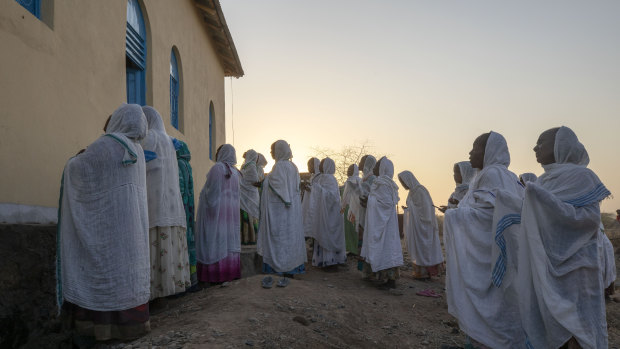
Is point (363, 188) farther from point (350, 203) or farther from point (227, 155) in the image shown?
point (227, 155)

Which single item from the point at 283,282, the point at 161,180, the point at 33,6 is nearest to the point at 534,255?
the point at 283,282

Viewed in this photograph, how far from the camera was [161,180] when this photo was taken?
4.65 meters

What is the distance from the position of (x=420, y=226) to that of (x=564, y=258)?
5604 millimetres

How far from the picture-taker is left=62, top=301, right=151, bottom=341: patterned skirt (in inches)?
135

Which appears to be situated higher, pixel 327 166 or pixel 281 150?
pixel 281 150

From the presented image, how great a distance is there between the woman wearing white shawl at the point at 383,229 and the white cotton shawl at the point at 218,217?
97.4 inches

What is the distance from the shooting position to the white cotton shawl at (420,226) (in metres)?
8.70

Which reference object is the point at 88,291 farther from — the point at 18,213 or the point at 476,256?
the point at 476,256

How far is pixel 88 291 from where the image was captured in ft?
11.2

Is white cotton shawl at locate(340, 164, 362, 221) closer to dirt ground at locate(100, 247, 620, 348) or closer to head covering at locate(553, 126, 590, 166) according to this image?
dirt ground at locate(100, 247, 620, 348)

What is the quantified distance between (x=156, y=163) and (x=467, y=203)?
3.21m

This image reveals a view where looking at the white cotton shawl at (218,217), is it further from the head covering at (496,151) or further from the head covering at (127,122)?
the head covering at (496,151)

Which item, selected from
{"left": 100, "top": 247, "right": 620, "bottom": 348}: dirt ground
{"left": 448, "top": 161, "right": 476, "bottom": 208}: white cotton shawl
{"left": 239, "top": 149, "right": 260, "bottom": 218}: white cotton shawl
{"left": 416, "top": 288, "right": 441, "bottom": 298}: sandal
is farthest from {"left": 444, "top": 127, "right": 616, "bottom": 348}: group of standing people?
{"left": 239, "top": 149, "right": 260, "bottom": 218}: white cotton shawl

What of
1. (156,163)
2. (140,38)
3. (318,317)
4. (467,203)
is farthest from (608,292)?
(140,38)
